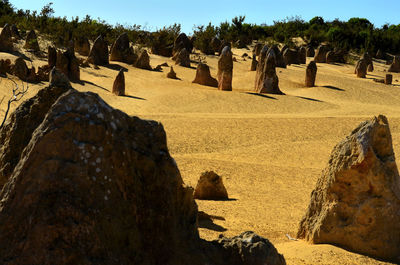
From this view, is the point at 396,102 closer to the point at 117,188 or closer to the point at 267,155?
the point at 267,155

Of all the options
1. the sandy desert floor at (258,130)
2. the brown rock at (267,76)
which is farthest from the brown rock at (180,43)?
the brown rock at (267,76)

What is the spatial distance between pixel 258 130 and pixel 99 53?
44.2 ft

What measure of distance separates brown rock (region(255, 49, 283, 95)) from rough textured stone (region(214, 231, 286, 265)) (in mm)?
20354

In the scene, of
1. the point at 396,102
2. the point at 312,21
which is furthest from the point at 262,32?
the point at 396,102

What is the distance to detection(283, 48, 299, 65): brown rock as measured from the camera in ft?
123

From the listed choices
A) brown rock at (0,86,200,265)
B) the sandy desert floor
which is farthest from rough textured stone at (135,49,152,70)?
brown rock at (0,86,200,265)

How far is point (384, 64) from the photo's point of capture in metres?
45.9

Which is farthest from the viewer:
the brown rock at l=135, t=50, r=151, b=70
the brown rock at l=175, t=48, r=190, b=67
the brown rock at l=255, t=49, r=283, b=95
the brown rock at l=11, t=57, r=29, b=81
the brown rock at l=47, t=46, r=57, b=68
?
the brown rock at l=175, t=48, r=190, b=67

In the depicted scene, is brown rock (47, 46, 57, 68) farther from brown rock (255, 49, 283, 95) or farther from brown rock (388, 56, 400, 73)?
brown rock (388, 56, 400, 73)

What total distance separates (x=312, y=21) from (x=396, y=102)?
42.7m

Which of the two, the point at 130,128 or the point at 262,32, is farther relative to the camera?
the point at 262,32

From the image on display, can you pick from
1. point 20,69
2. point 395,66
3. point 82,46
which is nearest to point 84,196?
point 20,69

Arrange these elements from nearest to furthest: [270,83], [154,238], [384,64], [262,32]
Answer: [154,238] → [270,83] → [384,64] → [262,32]

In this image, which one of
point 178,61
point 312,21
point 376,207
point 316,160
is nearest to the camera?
point 376,207
